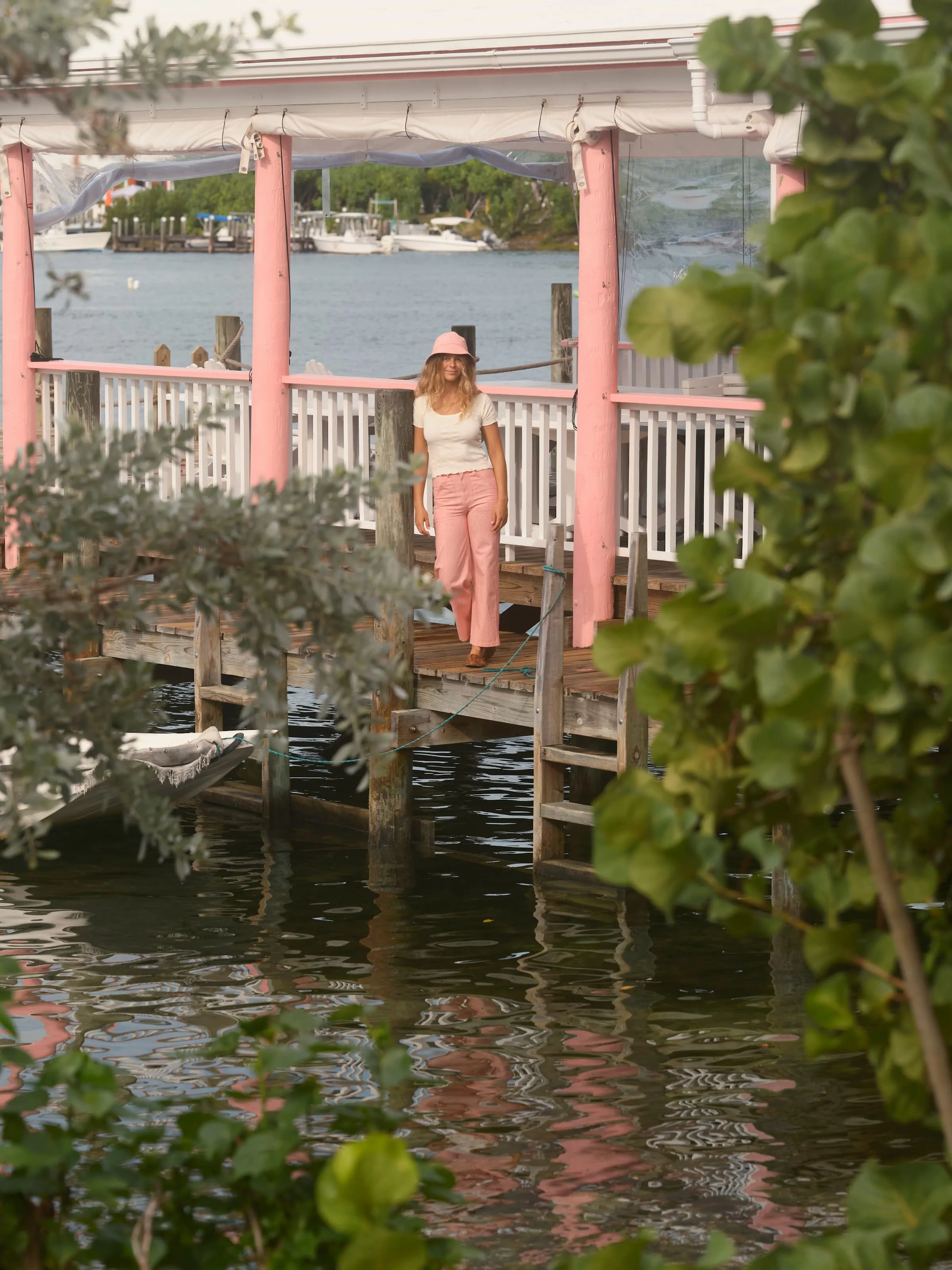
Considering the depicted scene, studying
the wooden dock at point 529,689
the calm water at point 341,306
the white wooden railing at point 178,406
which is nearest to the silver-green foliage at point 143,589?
the wooden dock at point 529,689

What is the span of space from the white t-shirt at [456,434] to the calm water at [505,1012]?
268 centimetres

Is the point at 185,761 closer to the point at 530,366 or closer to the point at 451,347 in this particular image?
the point at 451,347

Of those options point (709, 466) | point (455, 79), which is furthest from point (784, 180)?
point (455, 79)

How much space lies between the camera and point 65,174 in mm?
16266

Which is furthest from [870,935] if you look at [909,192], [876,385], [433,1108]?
[433,1108]

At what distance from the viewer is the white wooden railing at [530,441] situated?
11.0m

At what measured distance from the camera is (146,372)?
43.9ft

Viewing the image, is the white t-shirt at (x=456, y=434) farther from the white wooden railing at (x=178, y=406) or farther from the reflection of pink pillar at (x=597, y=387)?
the white wooden railing at (x=178, y=406)

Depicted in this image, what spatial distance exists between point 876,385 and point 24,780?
188 centimetres

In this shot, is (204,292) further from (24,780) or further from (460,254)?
(24,780)

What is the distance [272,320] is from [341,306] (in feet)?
330

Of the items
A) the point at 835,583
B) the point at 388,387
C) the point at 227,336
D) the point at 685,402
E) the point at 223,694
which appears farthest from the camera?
the point at 227,336

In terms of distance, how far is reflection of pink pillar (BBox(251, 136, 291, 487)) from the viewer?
12789 millimetres

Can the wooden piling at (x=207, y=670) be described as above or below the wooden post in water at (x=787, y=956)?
above
